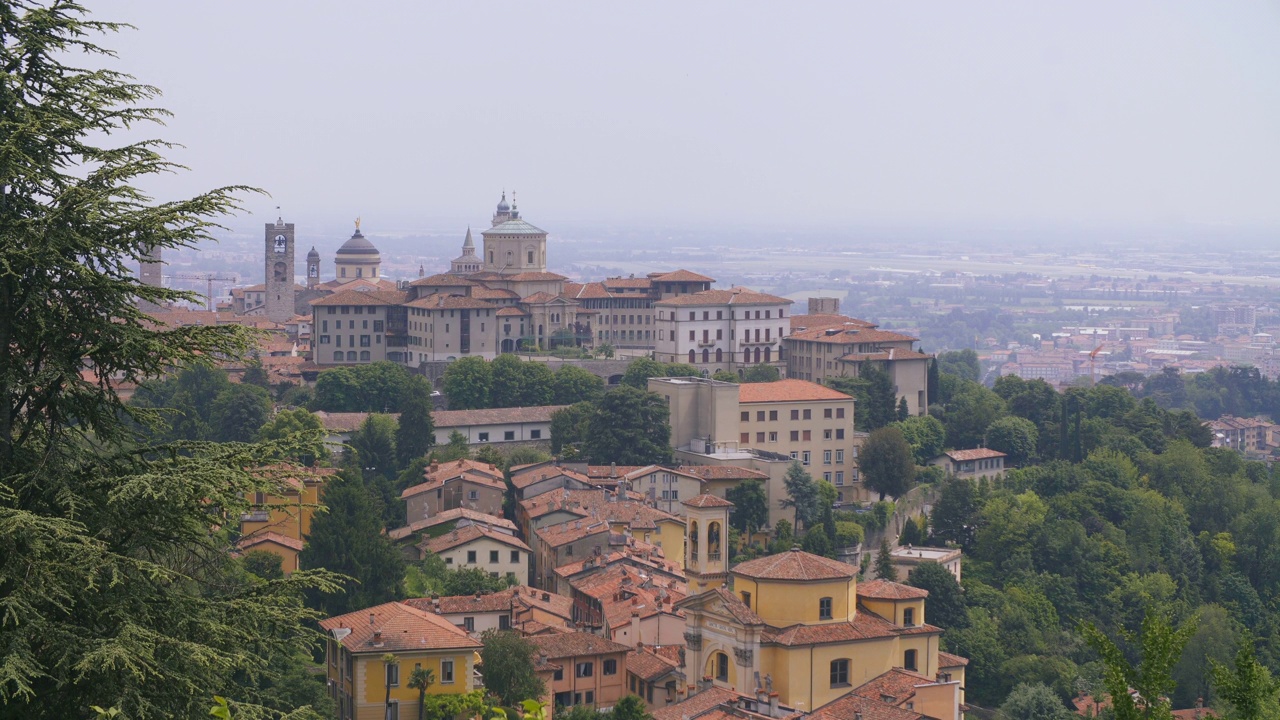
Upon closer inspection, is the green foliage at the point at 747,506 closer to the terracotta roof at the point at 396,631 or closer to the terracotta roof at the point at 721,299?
the terracotta roof at the point at 396,631

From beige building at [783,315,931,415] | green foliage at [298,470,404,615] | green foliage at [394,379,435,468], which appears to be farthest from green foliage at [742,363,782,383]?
green foliage at [298,470,404,615]

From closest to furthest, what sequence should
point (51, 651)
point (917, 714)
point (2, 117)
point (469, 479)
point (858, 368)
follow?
point (51, 651) < point (2, 117) < point (917, 714) < point (469, 479) < point (858, 368)

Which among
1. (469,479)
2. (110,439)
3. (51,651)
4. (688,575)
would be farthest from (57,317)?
(469,479)

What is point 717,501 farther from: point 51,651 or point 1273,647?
point 51,651

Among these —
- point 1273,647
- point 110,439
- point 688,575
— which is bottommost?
point 1273,647

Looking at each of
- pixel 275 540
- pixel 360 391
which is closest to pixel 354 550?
pixel 275 540

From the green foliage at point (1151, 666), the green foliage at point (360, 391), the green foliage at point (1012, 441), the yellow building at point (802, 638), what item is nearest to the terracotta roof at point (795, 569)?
the yellow building at point (802, 638)

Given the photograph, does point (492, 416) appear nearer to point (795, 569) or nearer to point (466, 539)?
point (466, 539)
